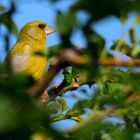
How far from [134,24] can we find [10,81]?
17.6 inches

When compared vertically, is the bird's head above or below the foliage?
above

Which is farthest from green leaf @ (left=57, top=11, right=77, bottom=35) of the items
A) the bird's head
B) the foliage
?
the bird's head

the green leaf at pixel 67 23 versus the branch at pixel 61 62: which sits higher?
the green leaf at pixel 67 23

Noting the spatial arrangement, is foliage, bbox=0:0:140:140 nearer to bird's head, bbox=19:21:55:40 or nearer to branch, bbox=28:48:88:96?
branch, bbox=28:48:88:96

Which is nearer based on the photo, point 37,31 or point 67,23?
point 67,23

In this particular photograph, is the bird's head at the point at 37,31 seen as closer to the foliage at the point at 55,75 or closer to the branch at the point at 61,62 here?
the foliage at the point at 55,75

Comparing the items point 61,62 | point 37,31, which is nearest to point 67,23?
point 61,62

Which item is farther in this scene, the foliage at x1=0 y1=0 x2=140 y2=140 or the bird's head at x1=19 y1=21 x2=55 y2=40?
the bird's head at x1=19 y1=21 x2=55 y2=40

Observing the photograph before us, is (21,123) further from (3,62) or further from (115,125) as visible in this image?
(115,125)

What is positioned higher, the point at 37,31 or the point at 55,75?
the point at 37,31

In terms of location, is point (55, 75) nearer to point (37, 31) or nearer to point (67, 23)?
point (67, 23)

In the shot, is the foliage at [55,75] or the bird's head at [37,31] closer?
the foliage at [55,75]

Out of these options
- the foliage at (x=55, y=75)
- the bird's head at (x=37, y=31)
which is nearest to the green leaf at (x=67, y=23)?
the foliage at (x=55, y=75)

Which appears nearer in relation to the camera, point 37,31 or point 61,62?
point 61,62
